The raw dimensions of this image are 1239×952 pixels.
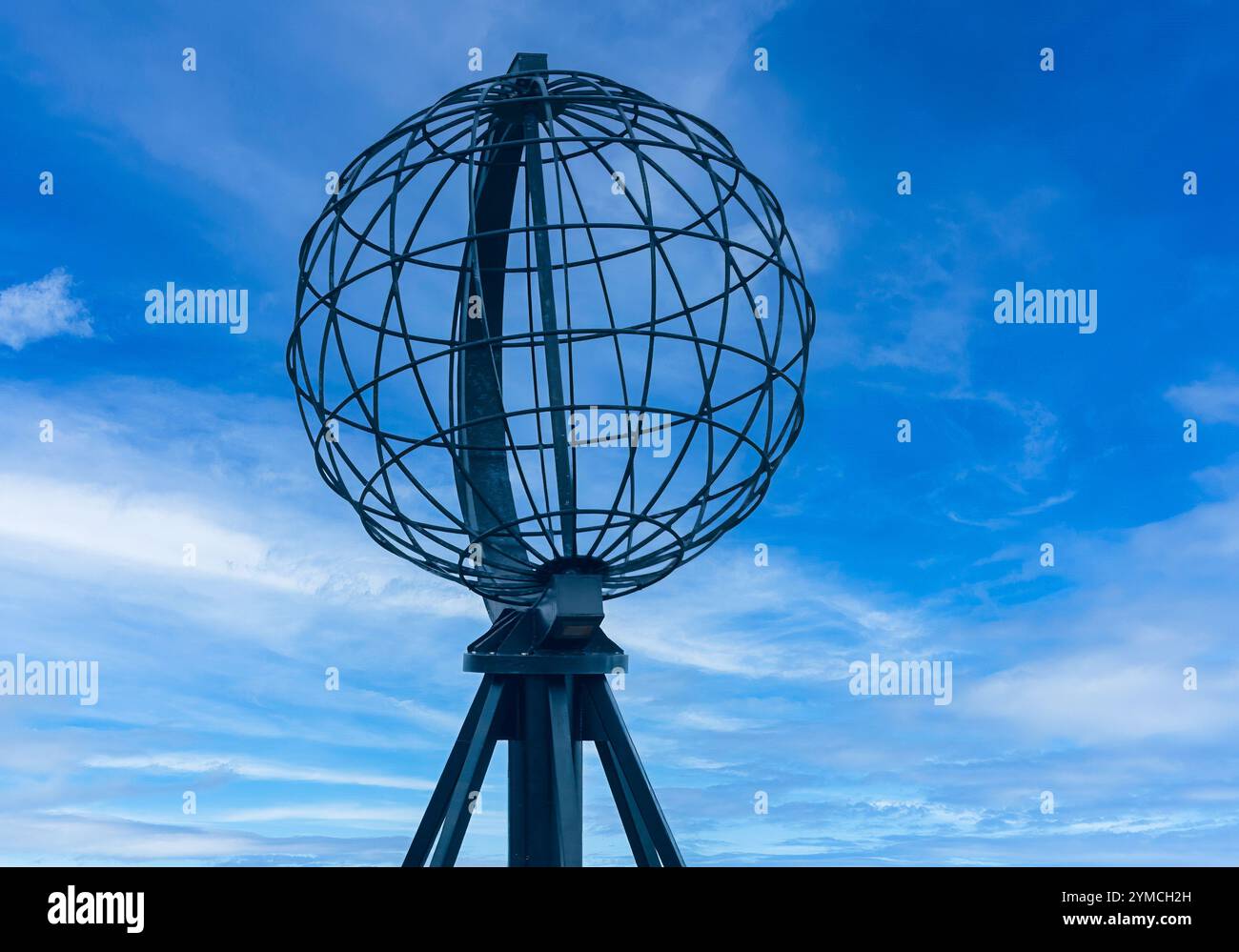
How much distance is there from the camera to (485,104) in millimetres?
8250

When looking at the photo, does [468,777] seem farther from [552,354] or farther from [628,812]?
[552,354]

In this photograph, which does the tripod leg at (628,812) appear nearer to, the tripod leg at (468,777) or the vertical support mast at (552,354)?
the tripod leg at (468,777)

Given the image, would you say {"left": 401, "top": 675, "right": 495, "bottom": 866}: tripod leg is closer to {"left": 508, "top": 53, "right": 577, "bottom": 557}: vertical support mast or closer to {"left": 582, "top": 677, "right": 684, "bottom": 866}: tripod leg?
{"left": 582, "top": 677, "right": 684, "bottom": 866}: tripod leg

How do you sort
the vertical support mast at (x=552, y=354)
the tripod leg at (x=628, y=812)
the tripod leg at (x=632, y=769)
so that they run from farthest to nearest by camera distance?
1. the tripod leg at (x=628, y=812)
2. the tripod leg at (x=632, y=769)
3. the vertical support mast at (x=552, y=354)

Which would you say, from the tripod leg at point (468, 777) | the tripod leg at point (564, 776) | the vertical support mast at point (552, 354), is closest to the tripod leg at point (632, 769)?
the tripod leg at point (564, 776)

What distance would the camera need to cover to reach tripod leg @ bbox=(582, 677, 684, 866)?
833 cm

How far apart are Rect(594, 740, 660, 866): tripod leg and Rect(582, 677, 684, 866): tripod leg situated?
62 millimetres

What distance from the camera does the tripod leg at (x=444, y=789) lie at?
8516 millimetres

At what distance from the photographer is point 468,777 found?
8.44m

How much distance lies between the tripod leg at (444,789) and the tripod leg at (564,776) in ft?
1.92

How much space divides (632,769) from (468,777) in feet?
3.92

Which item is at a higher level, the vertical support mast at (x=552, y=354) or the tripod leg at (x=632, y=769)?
the vertical support mast at (x=552, y=354)

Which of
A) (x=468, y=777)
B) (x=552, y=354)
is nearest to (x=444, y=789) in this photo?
(x=468, y=777)
